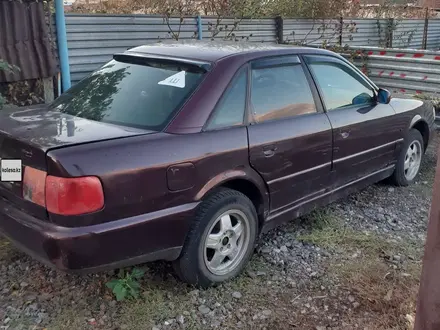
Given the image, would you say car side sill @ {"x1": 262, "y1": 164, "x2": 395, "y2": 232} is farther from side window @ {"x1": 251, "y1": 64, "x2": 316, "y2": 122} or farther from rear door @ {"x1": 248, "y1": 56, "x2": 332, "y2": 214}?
side window @ {"x1": 251, "y1": 64, "x2": 316, "y2": 122}

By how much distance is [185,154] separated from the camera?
3.06m

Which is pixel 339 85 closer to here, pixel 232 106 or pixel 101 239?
pixel 232 106

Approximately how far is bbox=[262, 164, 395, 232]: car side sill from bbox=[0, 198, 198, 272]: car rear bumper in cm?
93

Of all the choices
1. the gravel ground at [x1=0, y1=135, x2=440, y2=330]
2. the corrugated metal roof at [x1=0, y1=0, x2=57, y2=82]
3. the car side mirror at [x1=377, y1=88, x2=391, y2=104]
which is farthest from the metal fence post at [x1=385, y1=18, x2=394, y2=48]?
the gravel ground at [x1=0, y1=135, x2=440, y2=330]

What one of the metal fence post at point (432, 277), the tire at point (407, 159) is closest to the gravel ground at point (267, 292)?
the metal fence post at point (432, 277)

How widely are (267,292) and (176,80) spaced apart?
5.31ft

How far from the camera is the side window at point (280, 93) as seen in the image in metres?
3.70

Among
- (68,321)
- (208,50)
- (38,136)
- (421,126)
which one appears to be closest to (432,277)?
(68,321)

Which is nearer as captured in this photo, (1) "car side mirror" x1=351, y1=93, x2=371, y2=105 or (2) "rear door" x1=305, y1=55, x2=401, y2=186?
(2) "rear door" x1=305, y1=55, x2=401, y2=186

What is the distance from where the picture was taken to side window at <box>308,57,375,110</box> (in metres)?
4.26

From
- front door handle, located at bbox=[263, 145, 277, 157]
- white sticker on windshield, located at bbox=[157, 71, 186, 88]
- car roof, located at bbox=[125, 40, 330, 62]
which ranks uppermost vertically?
car roof, located at bbox=[125, 40, 330, 62]

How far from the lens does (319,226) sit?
444cm

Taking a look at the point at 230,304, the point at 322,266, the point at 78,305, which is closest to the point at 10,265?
the point at 78,305

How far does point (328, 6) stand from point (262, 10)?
189 cm
